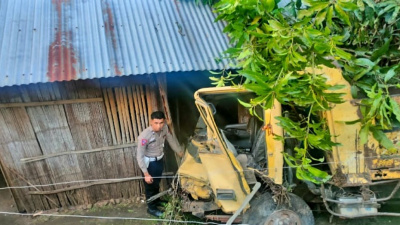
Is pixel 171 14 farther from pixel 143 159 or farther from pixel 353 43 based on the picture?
pixel 353 43

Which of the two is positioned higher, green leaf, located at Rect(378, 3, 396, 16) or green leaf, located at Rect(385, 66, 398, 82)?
green leaf, located at Rect(378, 3, 396, 16)

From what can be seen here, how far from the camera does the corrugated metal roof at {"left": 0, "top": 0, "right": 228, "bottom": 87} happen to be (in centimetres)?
379

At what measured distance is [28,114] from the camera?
4293mm

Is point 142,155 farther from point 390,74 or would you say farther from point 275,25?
point 390,74

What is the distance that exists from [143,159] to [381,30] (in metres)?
3.43

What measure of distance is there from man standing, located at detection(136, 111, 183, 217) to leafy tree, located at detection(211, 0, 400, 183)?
7.19ft

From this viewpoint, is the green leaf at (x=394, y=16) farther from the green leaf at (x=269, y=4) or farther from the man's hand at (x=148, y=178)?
the man's hand at (x=148, y=178)

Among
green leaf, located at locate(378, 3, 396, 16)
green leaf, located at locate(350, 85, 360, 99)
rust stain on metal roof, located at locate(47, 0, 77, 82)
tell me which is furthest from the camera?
rust stain on metal roof, located at locate(47, 0, 77, 82)

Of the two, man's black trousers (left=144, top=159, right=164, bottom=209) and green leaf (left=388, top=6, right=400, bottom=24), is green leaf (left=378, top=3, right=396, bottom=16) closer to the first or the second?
green leaf (left=388, top=6, right=400, bottom=24)

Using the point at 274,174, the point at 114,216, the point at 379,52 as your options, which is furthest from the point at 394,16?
the point at 114,216

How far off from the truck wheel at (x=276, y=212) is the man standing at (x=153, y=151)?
5.12ft

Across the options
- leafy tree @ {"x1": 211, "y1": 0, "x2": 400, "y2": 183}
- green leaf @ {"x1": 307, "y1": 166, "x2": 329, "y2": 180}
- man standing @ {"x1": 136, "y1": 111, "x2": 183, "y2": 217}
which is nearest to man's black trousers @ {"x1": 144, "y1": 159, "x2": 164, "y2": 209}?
man standing @ {"x1": 136, "y1": 111, "x2": 183, "y2": 217}

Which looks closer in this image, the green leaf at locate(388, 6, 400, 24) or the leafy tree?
the leafy tree

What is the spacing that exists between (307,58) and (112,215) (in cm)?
433
